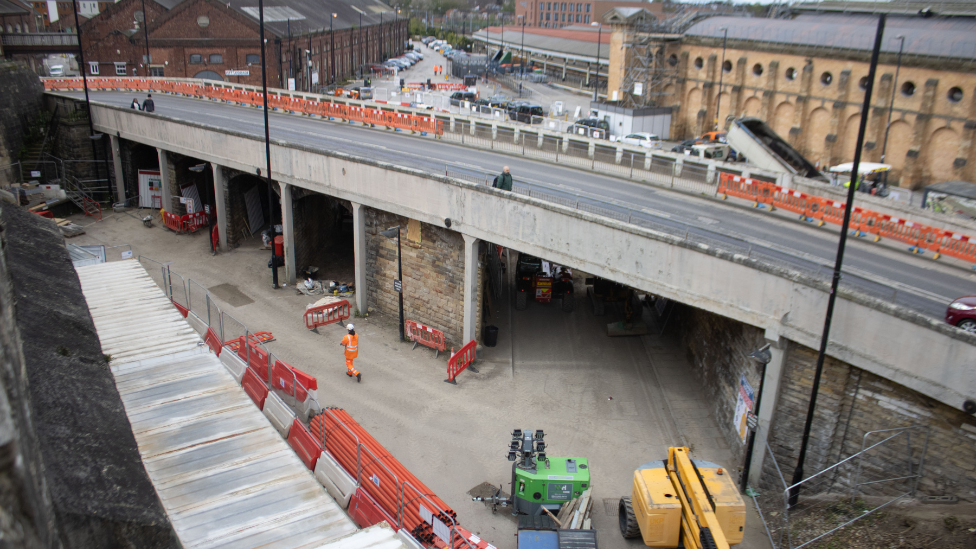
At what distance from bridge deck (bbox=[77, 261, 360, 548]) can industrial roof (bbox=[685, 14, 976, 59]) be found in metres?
39.3

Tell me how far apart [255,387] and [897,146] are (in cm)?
3774

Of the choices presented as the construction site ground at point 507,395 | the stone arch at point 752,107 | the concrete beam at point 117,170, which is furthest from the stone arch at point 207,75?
the stone arch at point 752,107

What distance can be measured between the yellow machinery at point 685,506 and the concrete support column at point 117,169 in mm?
31310

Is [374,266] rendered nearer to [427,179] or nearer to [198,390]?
[427,179]

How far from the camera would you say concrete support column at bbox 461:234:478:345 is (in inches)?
798

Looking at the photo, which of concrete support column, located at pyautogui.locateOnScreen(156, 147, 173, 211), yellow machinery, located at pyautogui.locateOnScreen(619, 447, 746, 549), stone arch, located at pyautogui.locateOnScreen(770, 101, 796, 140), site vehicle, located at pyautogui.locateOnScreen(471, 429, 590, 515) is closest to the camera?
yellow machinery, located at pyautogui.locateOnScreen(619, 447, 746, 549)

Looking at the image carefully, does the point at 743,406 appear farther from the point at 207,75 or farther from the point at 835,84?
the point at 207,75

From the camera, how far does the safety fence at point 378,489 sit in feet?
39.3

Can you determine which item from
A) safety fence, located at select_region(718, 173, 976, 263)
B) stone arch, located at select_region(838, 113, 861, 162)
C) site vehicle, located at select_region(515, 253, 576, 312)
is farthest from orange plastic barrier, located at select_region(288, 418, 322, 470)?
stone arch, located at select_region(838, 113, 861, 162)

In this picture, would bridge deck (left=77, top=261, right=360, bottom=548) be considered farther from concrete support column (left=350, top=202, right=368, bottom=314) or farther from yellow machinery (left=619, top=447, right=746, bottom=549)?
concrete support column (left=350, top=202, right=368, bottom=314)

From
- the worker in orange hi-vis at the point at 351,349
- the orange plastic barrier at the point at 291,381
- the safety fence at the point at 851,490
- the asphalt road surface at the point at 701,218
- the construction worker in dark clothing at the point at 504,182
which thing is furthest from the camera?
the construction worker in dark clothing at the point at 504,182

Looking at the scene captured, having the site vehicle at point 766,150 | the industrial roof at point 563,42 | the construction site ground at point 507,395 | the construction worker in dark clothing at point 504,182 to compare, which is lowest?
the construction site ground at point 507,395

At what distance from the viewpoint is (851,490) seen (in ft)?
45.0

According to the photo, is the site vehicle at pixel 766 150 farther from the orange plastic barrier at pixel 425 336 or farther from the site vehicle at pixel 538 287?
the orange plastic barrier at pixel 425 336
